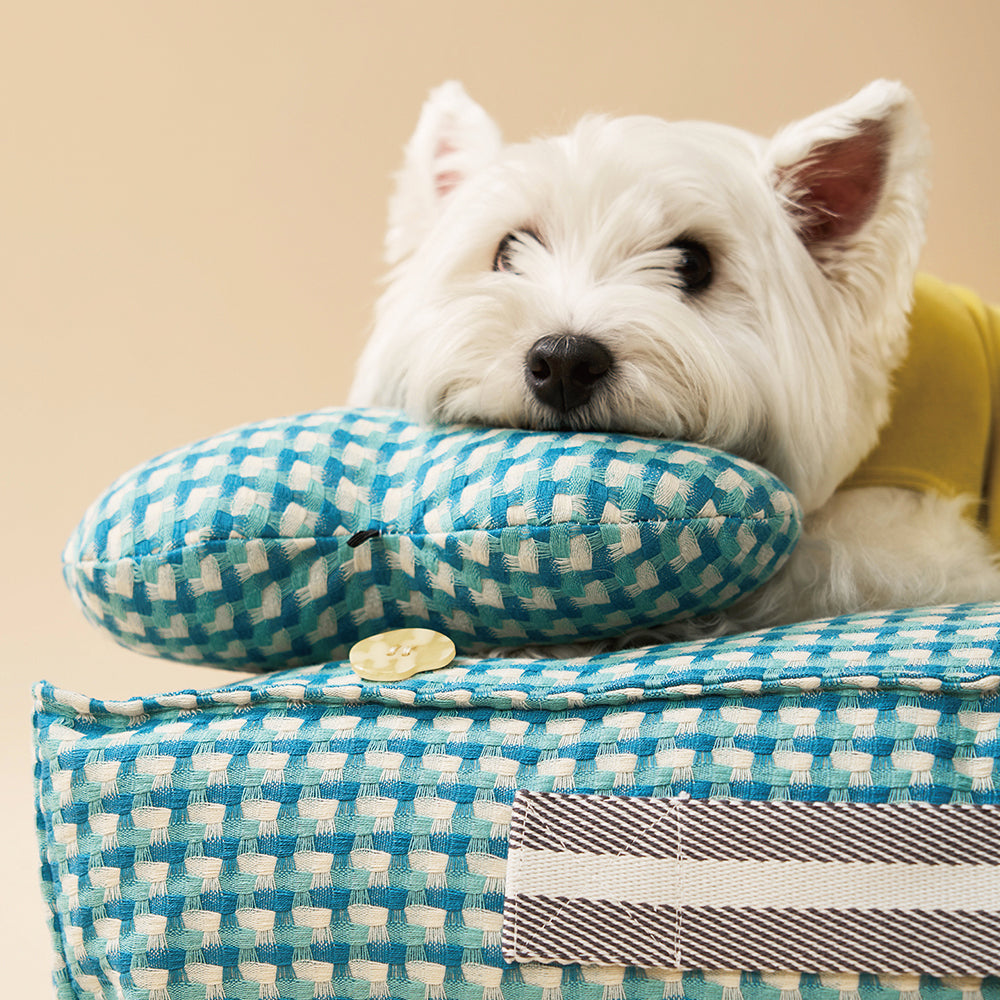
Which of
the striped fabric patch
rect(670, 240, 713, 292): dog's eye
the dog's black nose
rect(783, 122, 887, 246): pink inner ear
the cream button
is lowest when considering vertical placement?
the striped fabric patch

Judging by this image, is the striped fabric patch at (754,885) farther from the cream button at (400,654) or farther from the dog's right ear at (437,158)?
the dog's right ear at (437,158)

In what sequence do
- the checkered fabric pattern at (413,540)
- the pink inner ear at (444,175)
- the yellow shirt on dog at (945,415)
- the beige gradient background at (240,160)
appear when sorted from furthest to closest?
the beige gradient background at (240,160) < the pink inner ear at (444,175) < the yellow shirt on dog at (945,415) < the checkered fabric pattern at (413,540)

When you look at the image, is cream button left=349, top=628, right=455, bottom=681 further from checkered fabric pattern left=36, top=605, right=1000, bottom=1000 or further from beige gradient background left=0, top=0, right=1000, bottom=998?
beige gradient background left=0, top=0, right=1000, bottom=998

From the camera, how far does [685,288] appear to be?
3.20 feet

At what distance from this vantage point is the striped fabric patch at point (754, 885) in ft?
1.89

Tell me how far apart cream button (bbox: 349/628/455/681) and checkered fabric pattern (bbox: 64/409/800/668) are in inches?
1.4

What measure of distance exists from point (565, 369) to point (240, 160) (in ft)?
4.88

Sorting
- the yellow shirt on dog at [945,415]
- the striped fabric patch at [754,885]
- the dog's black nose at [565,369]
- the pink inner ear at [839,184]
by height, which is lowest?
the striped fabric patch at [754,885]

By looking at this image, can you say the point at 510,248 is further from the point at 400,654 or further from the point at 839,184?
the point at 400,654

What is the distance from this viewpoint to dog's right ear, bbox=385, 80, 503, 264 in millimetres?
1157

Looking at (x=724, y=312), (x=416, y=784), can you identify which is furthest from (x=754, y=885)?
(x=724, y=312)

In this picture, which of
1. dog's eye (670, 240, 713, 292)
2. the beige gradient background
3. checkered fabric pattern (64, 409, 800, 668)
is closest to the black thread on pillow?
checkered fabric pattern (64, 409, 800, 668)

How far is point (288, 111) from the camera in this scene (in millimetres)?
2066

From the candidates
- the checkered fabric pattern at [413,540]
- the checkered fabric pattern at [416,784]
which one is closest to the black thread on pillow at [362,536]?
the checkered fabric pattern at [413,540]
